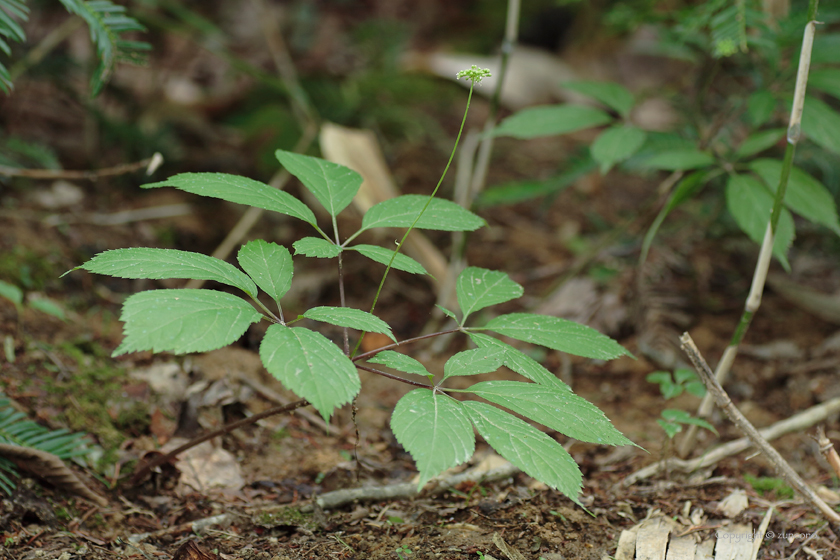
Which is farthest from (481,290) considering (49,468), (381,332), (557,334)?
(49,468)

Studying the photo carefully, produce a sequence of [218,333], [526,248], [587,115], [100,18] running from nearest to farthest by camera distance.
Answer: [218,333]
[100,18]
[587,115]
[526,248]

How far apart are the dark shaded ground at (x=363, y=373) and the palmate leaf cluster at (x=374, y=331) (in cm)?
34

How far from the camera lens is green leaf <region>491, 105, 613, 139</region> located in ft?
6.32

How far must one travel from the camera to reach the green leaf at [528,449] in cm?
93

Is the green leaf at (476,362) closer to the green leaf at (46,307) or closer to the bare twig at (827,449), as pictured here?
the bare twig at (827,449)

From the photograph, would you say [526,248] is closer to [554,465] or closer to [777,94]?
[777,94]

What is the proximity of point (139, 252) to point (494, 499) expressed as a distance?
938 millimetres

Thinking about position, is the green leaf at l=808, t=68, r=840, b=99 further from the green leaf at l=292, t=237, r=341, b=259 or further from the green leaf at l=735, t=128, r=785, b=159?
the green leaf at l=292, t=237, r=341, b=259

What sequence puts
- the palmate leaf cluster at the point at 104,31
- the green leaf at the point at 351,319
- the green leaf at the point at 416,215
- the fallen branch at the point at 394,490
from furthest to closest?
the palmate leaf cluster at the point at 104,31
the fallen branch at the point at 394,490
the green leaf at the point at 416,215
the green leaf at the point at 351,319

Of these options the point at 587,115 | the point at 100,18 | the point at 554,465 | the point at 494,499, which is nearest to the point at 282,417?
the point at 494,499

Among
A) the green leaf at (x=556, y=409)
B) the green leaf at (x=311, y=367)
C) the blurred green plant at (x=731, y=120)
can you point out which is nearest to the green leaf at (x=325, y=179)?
the green leaf at (x=311, y=367)

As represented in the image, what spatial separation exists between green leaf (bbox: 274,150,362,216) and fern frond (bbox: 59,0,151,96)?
1.91 ft

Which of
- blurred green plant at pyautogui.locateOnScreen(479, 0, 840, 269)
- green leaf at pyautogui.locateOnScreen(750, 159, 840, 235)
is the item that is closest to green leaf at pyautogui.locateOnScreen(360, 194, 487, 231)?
blurred green plant at pyautogui.locateOnScreen(479, 0, 840, 269)

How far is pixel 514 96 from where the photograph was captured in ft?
12.2
